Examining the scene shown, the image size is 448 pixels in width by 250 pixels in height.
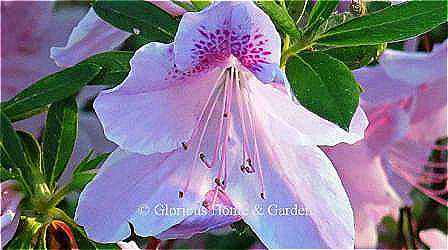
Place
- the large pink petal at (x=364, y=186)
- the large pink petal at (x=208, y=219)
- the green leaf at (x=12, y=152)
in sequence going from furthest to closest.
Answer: the large pink petal at (x=364, y=186)
the green leaf at (x=12, y=152)
the large pink petal at (x=208, y=219)

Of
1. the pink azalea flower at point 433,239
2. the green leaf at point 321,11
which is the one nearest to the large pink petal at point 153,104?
the green leaf at point 321,11

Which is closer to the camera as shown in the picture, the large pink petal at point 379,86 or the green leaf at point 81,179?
the green leaf at point 81,179

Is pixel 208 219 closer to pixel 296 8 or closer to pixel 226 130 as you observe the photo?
pixel 226 130

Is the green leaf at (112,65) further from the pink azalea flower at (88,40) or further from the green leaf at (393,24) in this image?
the green leaf at (393,24)

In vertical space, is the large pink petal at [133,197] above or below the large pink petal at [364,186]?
above

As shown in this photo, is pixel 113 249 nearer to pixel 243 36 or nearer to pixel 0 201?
pixel 0 201

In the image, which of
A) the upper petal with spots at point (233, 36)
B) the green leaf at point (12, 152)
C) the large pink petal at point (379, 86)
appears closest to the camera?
the upper petal with spots at point (233, 36)

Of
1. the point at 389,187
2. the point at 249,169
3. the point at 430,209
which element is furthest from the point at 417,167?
the point at 249,169
